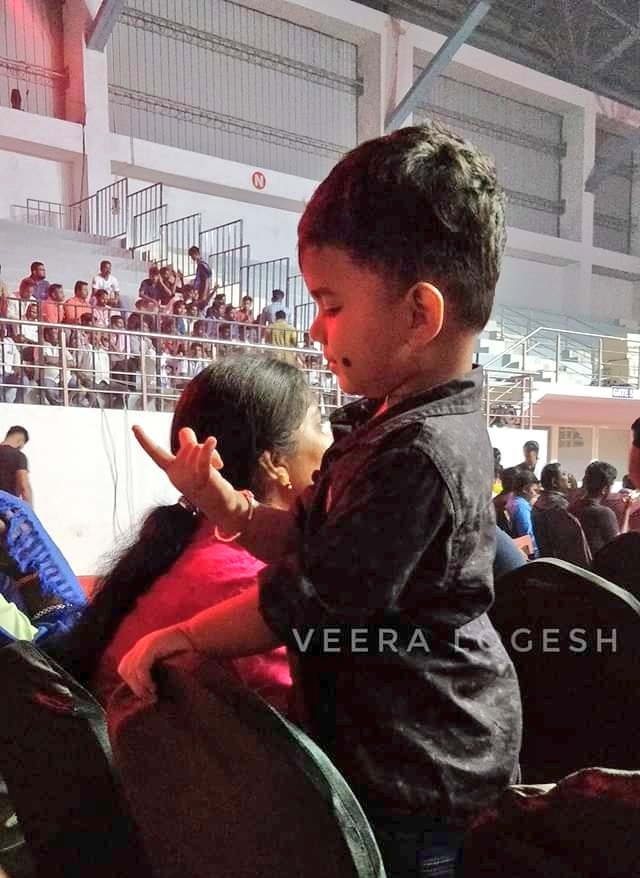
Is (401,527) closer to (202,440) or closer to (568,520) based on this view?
(202,440)

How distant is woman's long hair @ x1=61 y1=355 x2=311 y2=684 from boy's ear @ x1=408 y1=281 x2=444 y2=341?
37 centimetres

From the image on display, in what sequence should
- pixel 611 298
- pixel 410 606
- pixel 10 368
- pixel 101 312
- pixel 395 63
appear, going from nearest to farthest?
pixel 410 606
pixel 10 368
pixel 101 312
pixel 395 63
pixel 611 298

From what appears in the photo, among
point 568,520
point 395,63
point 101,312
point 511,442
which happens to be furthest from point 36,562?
point 395,63

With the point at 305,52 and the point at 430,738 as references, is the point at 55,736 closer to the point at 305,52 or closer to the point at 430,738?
the point at 430,738

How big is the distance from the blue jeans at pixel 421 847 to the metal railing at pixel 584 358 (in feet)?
33.8

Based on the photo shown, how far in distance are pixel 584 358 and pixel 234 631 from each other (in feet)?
41.0

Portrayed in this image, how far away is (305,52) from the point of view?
1079cm

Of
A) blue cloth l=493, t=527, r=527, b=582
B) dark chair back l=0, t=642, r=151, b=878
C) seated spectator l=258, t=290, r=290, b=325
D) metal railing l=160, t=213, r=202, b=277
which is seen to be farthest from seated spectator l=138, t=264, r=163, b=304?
dark chair back l=0, t=642, r=151, b=878

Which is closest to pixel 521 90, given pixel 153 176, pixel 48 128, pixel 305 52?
pixel 305 52

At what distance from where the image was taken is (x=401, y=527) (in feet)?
1.90

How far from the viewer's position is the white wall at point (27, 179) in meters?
8.55

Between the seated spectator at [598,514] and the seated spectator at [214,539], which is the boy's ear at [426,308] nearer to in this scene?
the seated spectator at [214,539]

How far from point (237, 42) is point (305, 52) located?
3.60 feet

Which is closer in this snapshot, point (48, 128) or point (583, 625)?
point (583, 625)
